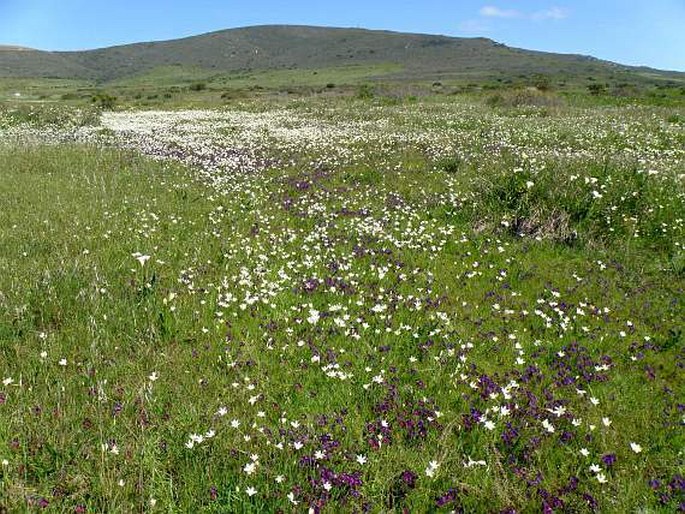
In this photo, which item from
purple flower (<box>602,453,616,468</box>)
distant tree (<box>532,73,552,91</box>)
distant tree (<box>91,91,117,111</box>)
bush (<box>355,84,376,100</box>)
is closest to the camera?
purple flower (<box>602,453,616,468</box>)

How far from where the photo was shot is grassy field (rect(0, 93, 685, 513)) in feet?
13.8

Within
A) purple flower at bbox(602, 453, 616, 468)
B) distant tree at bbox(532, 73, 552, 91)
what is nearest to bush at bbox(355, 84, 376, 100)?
distant tree at bbox(532, 73, 552, 91)

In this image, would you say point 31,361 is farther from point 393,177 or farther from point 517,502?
point 393,177

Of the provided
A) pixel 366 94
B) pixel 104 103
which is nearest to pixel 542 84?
pixel 366 94

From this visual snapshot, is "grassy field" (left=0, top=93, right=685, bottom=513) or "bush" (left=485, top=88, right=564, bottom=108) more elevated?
"bush" (left=485, top=88, right=564, bottom=108)

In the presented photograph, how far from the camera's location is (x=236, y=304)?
717cm

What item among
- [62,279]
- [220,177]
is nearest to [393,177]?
[220,177]

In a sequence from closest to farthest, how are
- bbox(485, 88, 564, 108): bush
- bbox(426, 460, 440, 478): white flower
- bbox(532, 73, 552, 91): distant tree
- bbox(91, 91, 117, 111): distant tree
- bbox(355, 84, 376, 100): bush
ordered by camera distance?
bbox(426, 460, 440, 478): white flower < bbox(485, 88, 564, 108): bush < bbox(91, 91, 117, 111): distant tree < bbox(355, 84, 376, 100): bush < bbox(532, 73, 552, 91): distant tree

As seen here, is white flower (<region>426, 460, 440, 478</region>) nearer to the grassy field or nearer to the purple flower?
the grassy field

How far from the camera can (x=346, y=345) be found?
6.26 m

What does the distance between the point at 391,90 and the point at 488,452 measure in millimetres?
53346

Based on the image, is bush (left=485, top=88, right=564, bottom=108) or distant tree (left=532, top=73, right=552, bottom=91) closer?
bush (left=485, top=88, right=564, bottom=108)

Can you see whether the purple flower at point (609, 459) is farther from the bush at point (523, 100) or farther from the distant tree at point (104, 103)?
the distant tree at point (104, 103)

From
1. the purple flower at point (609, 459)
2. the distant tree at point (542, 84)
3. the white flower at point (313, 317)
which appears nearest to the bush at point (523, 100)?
the distant tree at point (542, 84)
